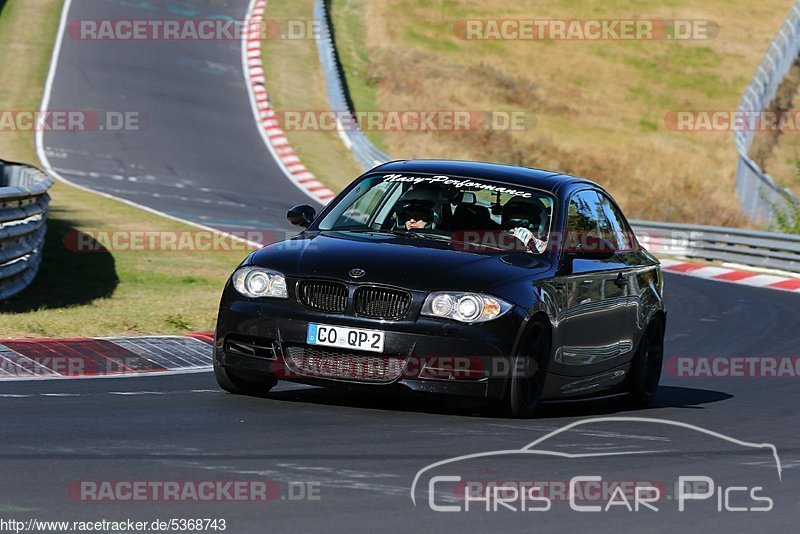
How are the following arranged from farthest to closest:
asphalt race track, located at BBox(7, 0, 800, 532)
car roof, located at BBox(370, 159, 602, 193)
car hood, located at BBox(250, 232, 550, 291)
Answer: car roof, located at BBox(370, 159, 602, 193), car hood, located at BBox(250, 232, 550, 291), asphalt race track, located at BBox(7, 0, 800, 532)

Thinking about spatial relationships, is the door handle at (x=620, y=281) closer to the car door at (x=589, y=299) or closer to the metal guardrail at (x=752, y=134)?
the car door at (x=589, y=299)

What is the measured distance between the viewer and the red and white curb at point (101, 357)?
9.80m

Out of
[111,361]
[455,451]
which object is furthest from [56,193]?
[455,451]

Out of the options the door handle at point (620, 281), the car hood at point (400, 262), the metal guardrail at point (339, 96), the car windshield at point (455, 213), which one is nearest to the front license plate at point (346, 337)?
the car hood at point (400, 262)

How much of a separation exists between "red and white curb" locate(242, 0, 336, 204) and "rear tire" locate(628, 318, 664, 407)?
762 inches

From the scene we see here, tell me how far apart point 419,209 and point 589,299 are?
4.00ft

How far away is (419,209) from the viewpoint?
369 inches

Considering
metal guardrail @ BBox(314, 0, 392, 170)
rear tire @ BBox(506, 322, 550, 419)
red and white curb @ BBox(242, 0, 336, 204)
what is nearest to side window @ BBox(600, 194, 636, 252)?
rear tire @ BBox(506, 322, 550, 419)

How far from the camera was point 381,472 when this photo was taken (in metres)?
6.59

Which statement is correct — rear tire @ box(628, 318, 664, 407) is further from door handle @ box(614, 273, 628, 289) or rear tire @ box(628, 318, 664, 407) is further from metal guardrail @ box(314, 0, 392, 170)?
metal guardrail @ box(314, 0, 392, 170)

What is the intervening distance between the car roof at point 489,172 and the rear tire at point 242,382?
1.76m

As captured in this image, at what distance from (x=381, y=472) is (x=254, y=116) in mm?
31546

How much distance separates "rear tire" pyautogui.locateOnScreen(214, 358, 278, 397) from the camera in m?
8.80

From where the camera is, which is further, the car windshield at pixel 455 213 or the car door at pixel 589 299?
the car windshield at pixel 455 213
